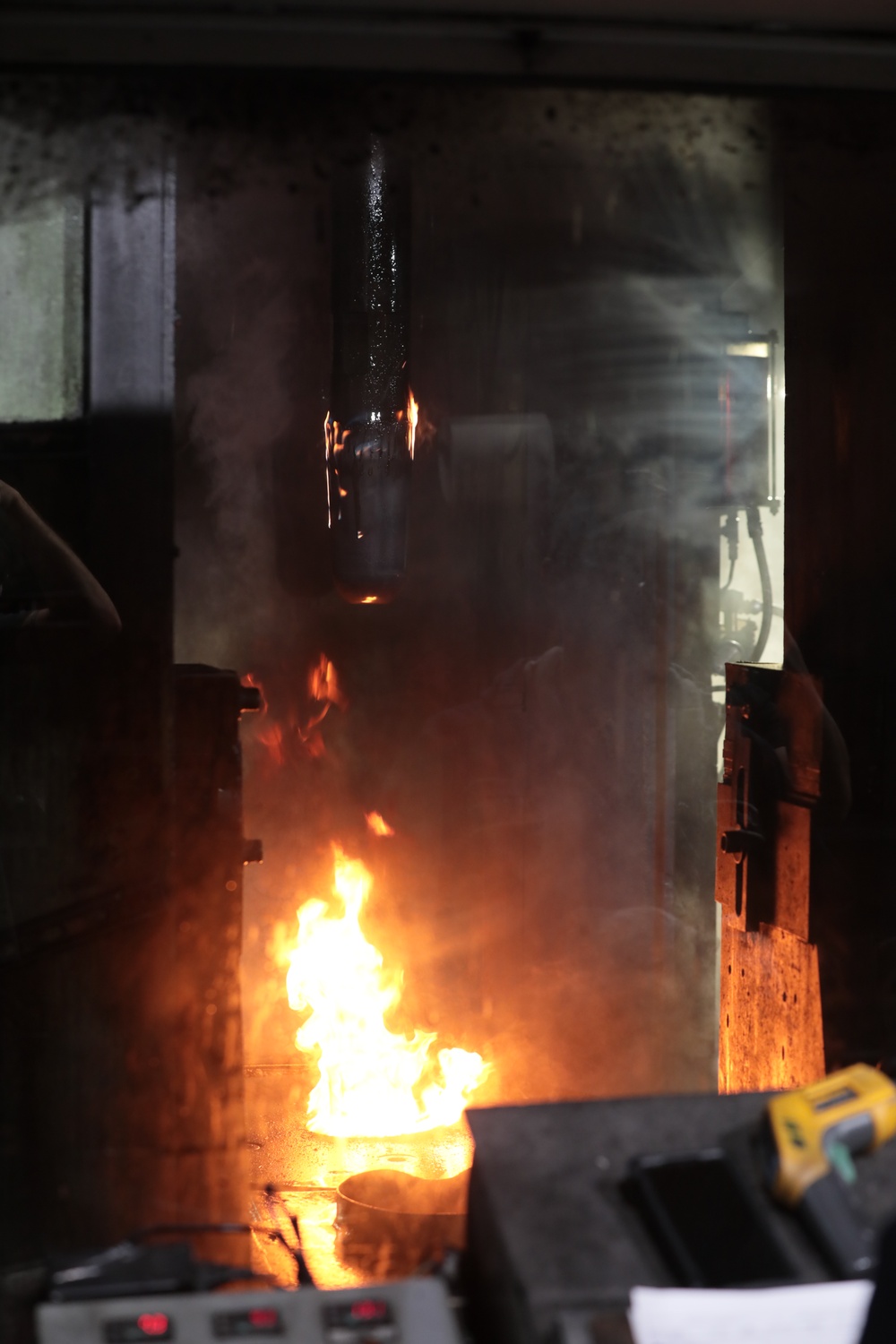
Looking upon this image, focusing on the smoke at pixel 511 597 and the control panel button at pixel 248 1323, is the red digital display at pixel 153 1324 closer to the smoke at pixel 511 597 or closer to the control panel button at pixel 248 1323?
the control panel button at pixel 248 1323

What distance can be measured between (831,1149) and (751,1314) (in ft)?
0.46

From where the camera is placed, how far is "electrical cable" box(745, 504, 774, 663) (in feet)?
6.80

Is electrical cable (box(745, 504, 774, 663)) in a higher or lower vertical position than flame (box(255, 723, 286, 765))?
higher

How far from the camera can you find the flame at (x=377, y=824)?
1.86 metres

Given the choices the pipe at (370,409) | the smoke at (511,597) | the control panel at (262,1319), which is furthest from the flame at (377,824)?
the control panel at (262,1319)

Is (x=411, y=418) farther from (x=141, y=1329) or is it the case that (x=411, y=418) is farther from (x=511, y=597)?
(x=141, y=1329)

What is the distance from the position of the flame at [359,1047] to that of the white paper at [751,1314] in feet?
3.39

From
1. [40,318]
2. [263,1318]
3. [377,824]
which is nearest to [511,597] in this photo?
[377,824]

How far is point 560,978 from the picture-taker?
6.97 feet

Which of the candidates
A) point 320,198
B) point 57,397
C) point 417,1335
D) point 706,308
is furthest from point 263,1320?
point 706,308

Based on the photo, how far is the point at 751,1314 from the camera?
0.78 m

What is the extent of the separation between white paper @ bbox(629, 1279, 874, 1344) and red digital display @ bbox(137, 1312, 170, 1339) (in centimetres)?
31

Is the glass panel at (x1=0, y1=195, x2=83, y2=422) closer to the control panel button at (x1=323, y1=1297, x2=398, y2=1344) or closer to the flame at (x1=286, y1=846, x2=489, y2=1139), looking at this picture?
the flame at (x1=286, y1=846, x2=489, y2=1139)

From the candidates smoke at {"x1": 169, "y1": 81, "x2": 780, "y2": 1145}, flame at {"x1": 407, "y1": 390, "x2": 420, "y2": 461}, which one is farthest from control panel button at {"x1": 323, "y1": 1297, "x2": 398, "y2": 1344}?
flame at {"x1": 407, "y1": 390, "x2": 420, "y2": 461}
